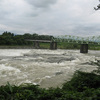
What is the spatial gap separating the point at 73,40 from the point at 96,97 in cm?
3735

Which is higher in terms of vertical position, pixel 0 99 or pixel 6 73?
pixel 0 99

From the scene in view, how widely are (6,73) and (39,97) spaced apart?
272 inches

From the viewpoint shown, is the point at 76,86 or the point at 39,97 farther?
the point at 76,86

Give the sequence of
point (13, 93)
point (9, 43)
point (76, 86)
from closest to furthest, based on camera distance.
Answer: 1. point (13, 93)
2. point (76, 86)
3. point (9, 43)

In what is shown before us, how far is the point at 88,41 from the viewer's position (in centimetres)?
3469

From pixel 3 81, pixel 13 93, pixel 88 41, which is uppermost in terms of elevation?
pixel 88 41

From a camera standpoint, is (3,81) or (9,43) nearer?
(3,81)

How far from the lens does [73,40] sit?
3903 centimetres

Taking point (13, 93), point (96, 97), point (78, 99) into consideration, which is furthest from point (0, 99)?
point (96, 97)

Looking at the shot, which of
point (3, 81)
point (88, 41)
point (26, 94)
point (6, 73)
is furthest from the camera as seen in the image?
point (88, 41)

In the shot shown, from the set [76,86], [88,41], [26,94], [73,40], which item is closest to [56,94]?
[26,94]

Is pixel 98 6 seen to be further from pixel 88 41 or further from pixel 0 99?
pixel 88 41

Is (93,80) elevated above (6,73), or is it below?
above

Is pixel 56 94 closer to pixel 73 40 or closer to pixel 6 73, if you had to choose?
pixel 6 73
